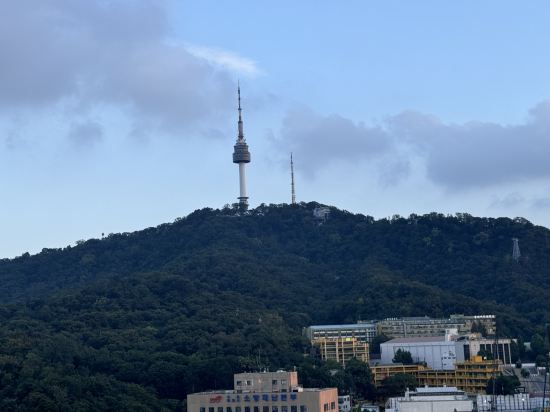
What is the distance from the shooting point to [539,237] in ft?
463

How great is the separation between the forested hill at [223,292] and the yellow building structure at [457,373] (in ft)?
23.0

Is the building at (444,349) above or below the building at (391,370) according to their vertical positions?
above

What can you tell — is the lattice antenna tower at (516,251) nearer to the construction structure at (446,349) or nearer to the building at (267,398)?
the construction structure at (446,349)

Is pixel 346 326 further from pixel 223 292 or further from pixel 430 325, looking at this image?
pixel 223 292

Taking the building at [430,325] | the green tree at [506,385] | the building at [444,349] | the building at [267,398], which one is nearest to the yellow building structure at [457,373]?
the building at [444,349]

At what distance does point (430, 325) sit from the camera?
110m

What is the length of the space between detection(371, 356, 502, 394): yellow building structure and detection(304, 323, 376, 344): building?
12.6 metres

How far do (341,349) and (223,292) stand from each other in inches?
837

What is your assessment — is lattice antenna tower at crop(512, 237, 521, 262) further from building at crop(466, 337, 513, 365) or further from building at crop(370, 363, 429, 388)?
building at crop(370, 363, 429, 388)

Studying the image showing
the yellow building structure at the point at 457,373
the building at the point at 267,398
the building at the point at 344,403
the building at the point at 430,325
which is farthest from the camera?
the building at the point at 430,325

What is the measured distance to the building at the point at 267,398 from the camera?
237 feet

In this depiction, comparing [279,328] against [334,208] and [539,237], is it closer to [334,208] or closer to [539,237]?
[539,237]

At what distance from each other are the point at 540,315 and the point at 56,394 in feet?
189

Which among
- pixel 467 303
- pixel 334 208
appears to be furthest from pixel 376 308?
pixel 334 208
